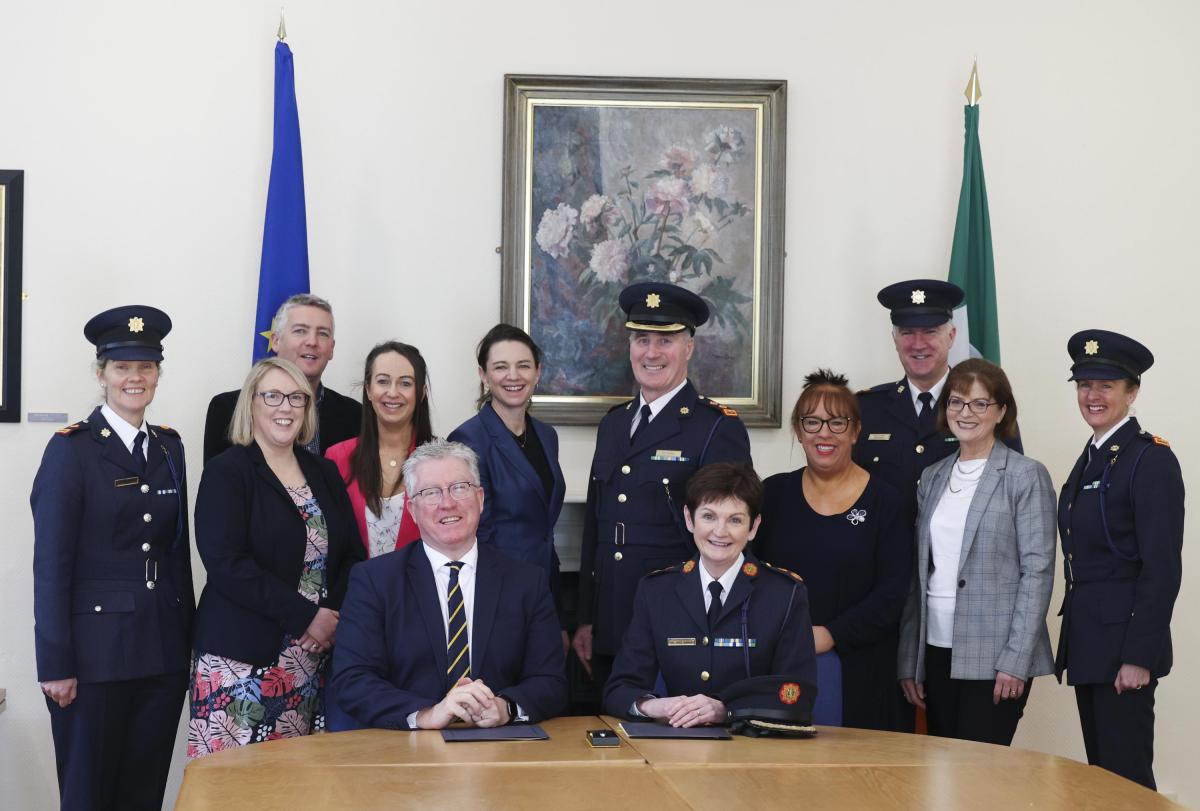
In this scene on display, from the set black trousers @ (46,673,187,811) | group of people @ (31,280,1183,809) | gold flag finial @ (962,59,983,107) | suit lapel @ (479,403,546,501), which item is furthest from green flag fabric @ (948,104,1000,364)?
black trousers @ (46,673,187,811)

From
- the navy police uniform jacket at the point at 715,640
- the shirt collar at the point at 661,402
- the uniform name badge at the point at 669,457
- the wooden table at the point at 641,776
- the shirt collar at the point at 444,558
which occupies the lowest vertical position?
the wooden table at the point at 641,776

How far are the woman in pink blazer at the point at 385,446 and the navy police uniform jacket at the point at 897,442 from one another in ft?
4.43

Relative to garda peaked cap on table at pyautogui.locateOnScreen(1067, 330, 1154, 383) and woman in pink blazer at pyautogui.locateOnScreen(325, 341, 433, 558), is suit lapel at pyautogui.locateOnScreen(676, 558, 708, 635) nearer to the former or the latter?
woman in pink blazer at pyautogui.locateOnScreen(325, 341, 433, 558)

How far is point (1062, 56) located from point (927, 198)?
752 millimetres

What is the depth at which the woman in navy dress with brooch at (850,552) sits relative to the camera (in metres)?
3.34

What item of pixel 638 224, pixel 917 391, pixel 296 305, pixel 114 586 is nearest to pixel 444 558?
pixel 114 586

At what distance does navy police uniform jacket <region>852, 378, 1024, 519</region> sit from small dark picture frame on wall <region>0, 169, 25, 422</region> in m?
2.95

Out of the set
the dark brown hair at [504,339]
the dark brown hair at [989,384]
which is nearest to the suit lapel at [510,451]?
the dark brown hair at [504,339]

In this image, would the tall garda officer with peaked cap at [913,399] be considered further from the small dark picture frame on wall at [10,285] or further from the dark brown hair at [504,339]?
the small dark picture frame on wall at [10,285]

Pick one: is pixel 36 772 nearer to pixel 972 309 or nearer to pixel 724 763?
→ pixel 724 763

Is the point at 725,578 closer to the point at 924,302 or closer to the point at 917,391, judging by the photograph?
the point at 917,391

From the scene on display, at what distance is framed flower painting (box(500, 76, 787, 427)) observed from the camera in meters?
4.47

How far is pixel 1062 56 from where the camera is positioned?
15.1 feet

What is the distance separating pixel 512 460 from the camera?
3.48 meters
